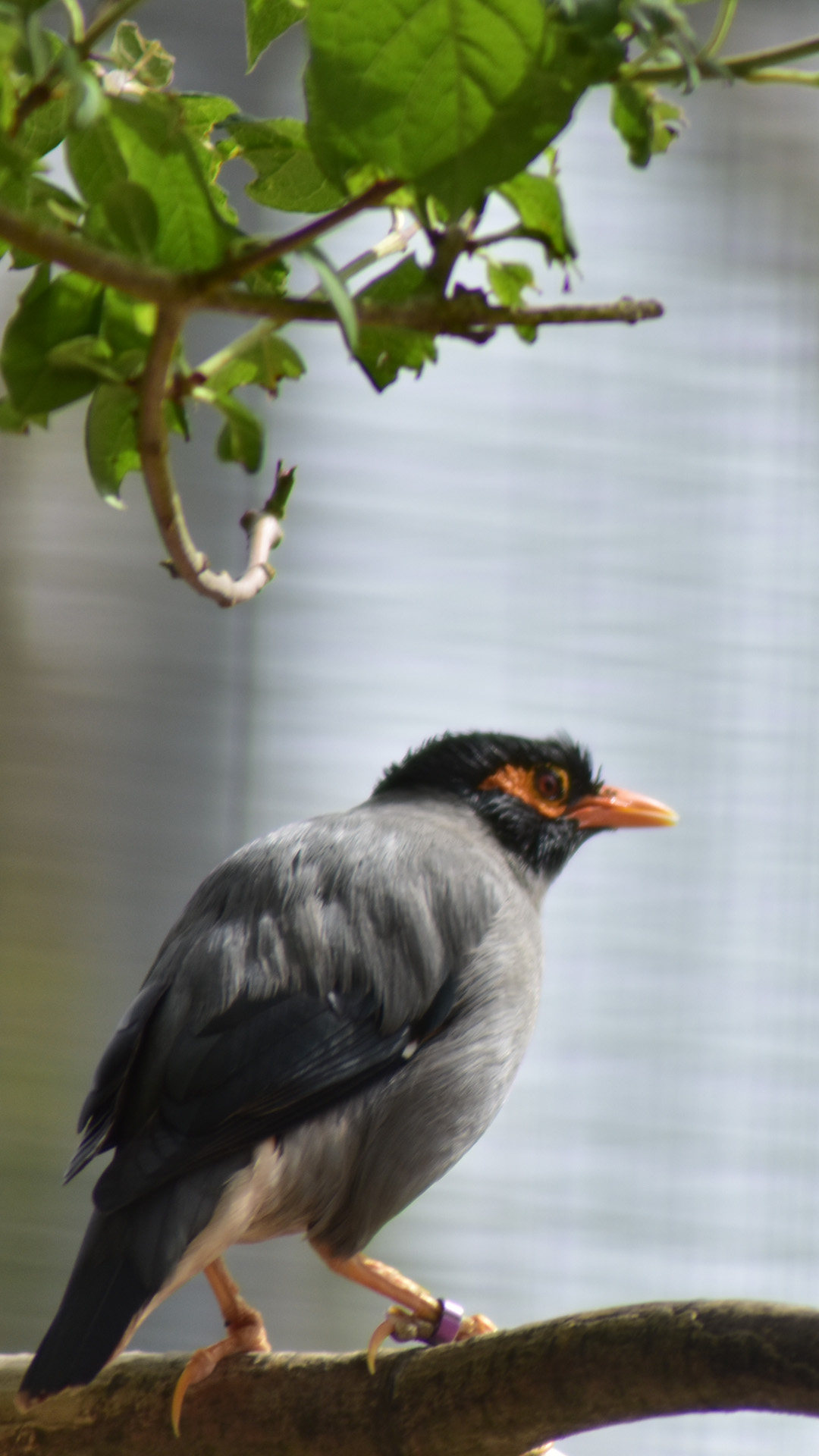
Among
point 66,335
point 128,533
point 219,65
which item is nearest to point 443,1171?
point 66,335

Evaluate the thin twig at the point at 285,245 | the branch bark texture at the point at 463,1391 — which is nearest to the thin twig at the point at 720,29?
the thin twig at the point at 285,245

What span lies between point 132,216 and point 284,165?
0.58 feet

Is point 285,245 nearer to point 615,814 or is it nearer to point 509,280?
point 509,280

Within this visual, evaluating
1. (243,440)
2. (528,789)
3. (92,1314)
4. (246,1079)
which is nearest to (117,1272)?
(92,1314)

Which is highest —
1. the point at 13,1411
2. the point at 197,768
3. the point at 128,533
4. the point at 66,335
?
the point at 66,335

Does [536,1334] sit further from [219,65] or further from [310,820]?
[219,65]

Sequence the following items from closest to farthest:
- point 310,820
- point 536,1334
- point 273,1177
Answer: point 536,1334, point 273,1177, point 310,820

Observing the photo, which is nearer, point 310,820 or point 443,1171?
point 443,1171

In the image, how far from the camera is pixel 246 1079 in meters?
0.84

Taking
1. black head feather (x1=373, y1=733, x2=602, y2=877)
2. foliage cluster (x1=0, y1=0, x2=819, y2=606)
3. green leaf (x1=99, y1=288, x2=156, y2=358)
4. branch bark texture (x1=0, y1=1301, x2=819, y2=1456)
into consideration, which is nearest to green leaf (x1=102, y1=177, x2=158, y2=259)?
foliage cluster (x1=0, y1=0, x2=819, y2=606)

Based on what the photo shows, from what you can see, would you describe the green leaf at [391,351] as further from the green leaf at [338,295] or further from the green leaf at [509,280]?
the green leaf at [338,295]

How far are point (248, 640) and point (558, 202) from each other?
1.28 metres

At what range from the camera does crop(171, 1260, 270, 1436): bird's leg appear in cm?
85

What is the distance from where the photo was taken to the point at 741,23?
1831mm
